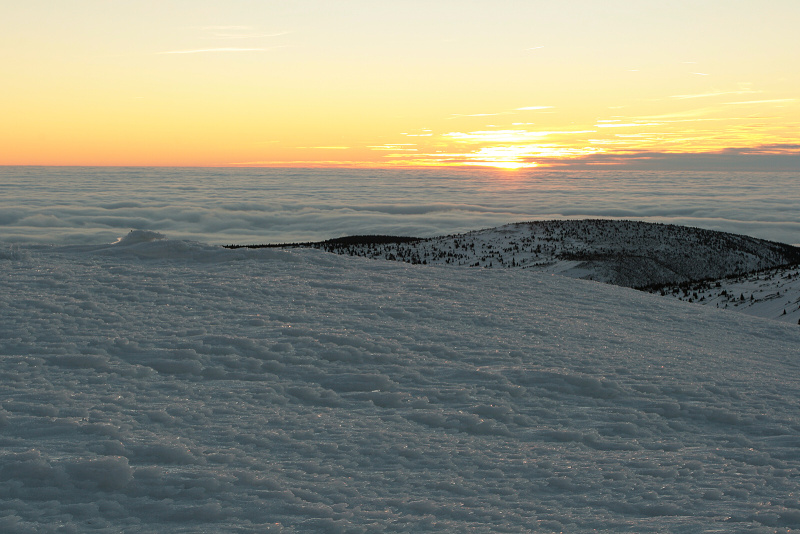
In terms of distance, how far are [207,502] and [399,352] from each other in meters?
3.58

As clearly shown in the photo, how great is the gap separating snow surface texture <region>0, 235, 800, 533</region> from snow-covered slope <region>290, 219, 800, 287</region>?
99.9 feet

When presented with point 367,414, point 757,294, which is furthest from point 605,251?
point 367,414

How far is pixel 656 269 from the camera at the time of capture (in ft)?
140

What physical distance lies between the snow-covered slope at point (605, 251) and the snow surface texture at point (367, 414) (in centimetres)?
3044

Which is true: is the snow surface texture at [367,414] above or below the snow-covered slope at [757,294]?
above

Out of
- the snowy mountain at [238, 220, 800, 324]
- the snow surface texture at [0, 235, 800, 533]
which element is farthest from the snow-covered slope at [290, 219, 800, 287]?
the snow surface texture at [0, 235, 800, 533]

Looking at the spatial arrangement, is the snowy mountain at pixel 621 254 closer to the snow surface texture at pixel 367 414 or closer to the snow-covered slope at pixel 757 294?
the snow-covered slope at pixel 757 294

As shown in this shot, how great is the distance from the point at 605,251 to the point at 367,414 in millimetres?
44117

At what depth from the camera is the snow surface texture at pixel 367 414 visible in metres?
3.50

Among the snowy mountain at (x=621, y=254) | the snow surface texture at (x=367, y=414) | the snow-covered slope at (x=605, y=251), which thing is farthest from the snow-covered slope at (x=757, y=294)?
the snow surface texture at (x=367, y=414)

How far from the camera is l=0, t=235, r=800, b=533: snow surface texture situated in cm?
350

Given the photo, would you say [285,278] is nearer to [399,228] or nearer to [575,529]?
[575,529]

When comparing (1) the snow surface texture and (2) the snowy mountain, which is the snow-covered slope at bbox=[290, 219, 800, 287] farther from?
(1) the snow surface texture

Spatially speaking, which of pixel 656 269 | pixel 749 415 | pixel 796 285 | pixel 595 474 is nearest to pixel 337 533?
pixel 595 474
